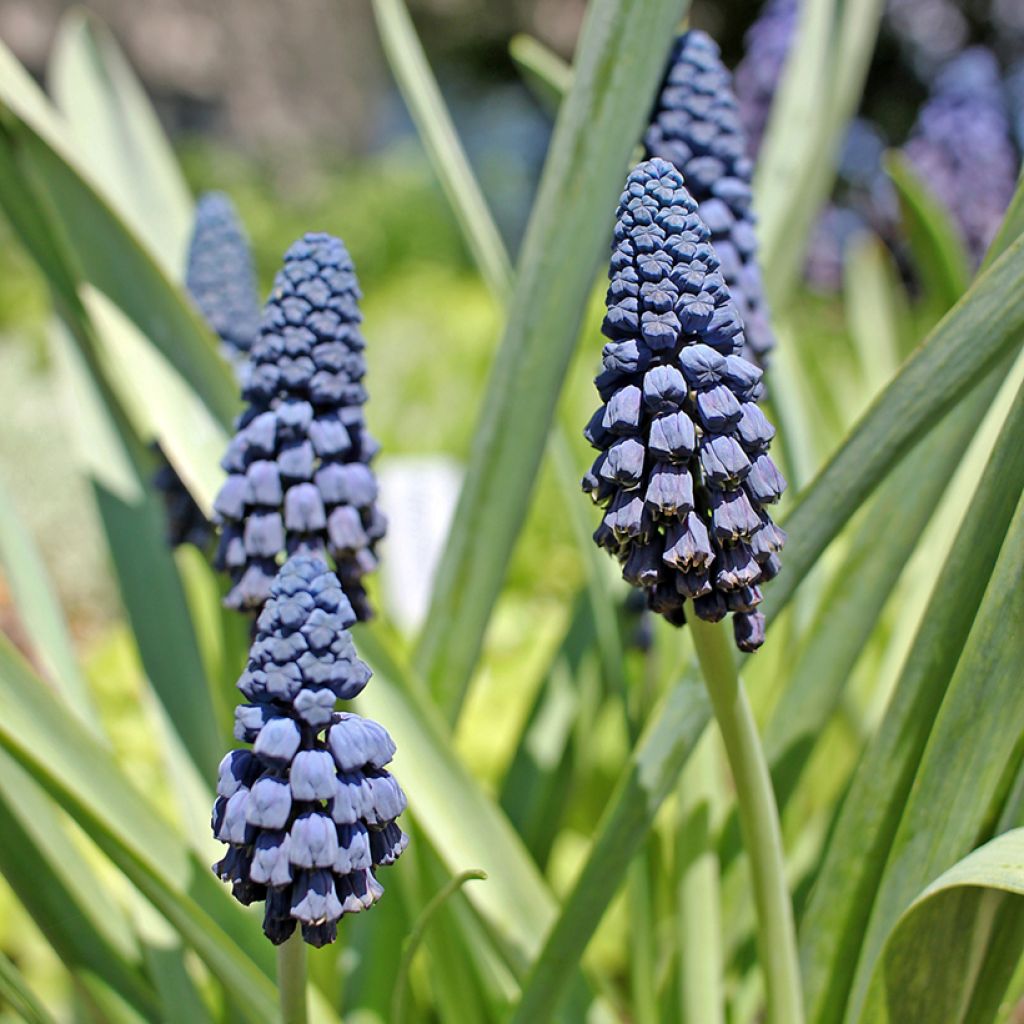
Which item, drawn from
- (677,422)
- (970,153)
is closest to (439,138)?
(677,422)

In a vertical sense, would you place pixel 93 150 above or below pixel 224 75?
below

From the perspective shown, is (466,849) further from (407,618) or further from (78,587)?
(78,587)

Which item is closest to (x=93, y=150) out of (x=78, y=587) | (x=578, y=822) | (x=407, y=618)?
(x=407, y=618)

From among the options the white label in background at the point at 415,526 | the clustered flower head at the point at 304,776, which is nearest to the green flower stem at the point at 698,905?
the clustered flower head at the point at 304,776

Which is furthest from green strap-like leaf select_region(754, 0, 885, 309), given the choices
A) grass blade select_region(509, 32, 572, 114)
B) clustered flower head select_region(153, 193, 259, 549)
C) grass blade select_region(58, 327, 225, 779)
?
grass blade select_region(58, 327, 225, 779)

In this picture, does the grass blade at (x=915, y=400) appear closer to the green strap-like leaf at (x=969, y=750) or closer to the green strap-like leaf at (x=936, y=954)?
the green strap-like leaf at (x=969, y=750)
